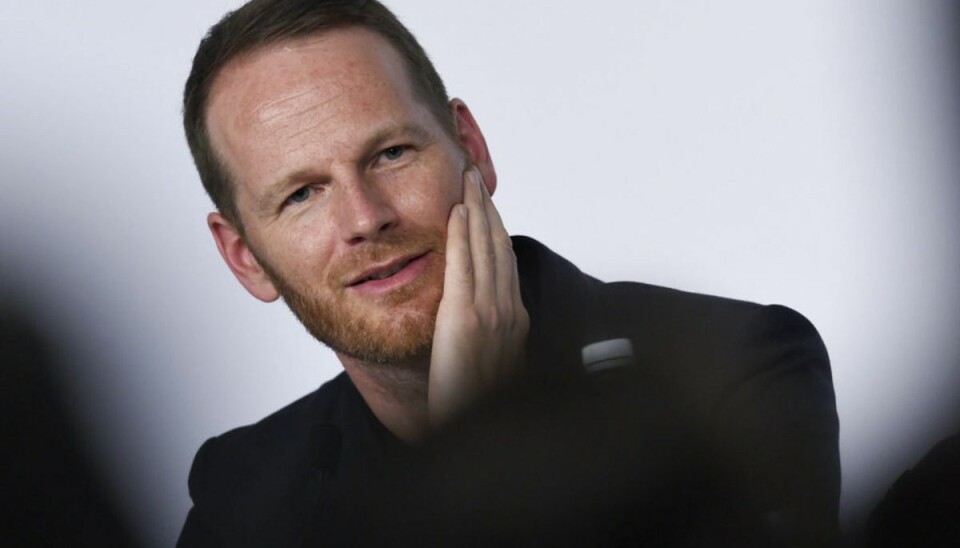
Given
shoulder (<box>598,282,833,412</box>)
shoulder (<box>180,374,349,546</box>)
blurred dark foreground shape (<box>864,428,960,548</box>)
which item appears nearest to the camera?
blurred dark foreground shape (<box>864,428,960,548</box>)

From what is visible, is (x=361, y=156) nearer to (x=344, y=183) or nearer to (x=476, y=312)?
(x=344, y=183)

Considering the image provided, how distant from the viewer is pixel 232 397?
935 mm

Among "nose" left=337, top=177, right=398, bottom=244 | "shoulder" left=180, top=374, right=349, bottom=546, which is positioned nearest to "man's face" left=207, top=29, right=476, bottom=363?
"nose" left=337, top=177, right=398, bottom=244

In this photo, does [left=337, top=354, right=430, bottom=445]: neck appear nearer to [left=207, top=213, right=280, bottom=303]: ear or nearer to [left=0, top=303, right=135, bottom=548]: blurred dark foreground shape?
[left=207, top=213, right=280, bottom=303]: ear

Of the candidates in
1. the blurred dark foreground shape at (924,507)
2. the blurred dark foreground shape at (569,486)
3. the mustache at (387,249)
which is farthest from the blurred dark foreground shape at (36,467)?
the blurred dark foreground shape at (924,507)

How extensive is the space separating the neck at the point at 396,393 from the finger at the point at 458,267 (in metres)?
0.08

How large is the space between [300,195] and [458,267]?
110 mm

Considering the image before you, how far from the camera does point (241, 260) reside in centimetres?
92

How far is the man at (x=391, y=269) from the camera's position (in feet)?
2.51

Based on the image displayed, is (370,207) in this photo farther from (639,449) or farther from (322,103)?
(639,449)

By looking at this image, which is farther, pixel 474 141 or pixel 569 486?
pixel 474 141

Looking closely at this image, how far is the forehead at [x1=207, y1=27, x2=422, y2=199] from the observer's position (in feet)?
2.66

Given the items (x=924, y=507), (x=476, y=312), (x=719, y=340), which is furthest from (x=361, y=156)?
(x=924, y=507)

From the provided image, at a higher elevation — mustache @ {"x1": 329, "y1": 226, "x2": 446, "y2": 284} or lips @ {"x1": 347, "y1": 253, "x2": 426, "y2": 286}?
mustache @ {"x1": 329, "y1": 226, "x2": 446, "y2": 284}
